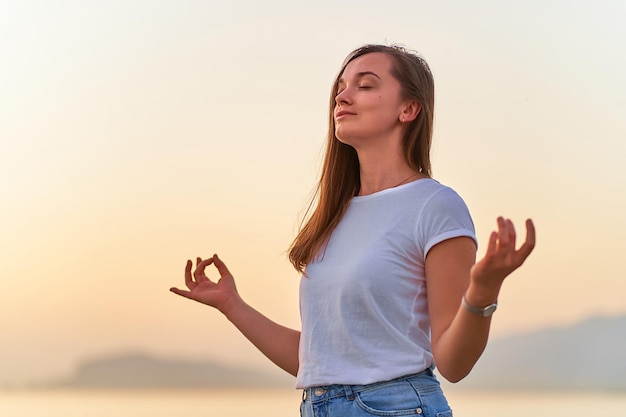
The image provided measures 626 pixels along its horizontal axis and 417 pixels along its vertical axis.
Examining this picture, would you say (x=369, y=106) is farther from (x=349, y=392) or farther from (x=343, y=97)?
(x=349, y=392)

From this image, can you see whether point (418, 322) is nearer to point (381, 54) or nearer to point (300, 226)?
point (300, 226)

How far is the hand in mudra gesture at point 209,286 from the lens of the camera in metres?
2.98

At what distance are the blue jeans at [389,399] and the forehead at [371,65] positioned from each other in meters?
0.87

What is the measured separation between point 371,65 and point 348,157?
29cm

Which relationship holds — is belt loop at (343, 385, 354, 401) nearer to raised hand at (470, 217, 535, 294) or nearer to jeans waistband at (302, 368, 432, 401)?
jeans waistband at (302, 368, 432, 401)

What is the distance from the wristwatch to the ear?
719 millimetres

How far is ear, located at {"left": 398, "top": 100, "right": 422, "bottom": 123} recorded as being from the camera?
108 inches

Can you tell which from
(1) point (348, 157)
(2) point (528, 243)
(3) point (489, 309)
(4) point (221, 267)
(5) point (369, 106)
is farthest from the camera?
(4) point (221, 267)

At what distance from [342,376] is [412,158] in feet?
2.19

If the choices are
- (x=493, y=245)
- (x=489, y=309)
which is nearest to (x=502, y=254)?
(x=493, y=245)

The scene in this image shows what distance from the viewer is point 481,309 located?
2.17 metres

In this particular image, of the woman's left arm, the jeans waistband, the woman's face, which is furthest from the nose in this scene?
the jeans waistband

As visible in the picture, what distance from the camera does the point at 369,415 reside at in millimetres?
2387

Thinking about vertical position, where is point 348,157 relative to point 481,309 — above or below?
above
